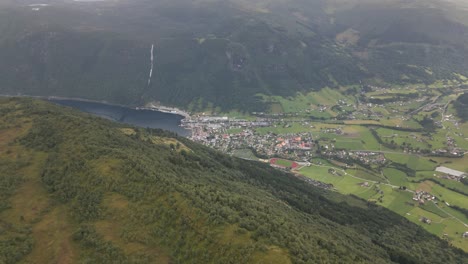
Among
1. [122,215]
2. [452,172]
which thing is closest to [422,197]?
[452,172]

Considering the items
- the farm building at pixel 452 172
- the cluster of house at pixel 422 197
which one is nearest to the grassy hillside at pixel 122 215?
the cluster of house at pixel 422 197

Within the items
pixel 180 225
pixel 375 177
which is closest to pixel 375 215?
pixel 375 177

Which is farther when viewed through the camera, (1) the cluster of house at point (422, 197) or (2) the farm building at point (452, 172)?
(2) the farm building at point (452, 172)

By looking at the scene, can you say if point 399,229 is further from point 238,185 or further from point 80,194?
point 80,194

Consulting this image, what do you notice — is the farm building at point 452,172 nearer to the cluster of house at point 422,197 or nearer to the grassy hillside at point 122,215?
the cluster of house at point 422,197

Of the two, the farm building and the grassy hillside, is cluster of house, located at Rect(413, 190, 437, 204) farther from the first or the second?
the grassy hillside

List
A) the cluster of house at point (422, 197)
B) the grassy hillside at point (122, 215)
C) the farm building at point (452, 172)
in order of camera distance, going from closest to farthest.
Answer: the grassy hillside at point (122, 215), the cluster of house at point (422, 197), the farm building at point (452, 172)

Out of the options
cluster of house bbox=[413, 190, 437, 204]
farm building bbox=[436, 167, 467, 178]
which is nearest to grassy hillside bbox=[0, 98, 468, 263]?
cluster of house bbox=[413, 190, 437, 204]
